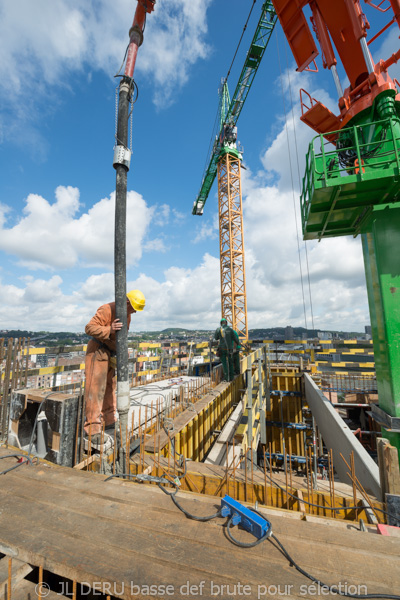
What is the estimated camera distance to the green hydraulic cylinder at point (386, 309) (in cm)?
489

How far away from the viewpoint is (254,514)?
70.0 inches

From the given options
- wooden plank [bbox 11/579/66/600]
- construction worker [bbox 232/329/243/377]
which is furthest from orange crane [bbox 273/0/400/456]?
wooden plank [bbox 11/579/66/600]

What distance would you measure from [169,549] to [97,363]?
291cm

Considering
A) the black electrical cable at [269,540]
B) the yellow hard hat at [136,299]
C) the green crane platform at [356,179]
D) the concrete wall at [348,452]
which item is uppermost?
the green crane platform at [356,179]

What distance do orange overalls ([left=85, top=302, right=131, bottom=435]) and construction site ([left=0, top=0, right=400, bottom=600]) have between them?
2 centimetres

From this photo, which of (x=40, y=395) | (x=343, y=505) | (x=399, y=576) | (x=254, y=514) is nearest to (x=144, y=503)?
(x=254, y=514)

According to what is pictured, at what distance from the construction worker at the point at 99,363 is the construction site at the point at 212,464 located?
22mm

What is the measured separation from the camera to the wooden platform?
1.34 meters

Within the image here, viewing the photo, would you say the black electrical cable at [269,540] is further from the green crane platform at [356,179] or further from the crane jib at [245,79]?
the crane jib at [245,79]

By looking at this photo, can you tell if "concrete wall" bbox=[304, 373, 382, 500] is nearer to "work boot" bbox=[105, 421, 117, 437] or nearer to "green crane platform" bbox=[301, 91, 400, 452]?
"green crane platform" bbox=[301, 91, 400, 452]

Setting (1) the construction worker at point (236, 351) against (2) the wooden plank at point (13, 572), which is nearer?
(2) the wooden plank at point (13, 572)

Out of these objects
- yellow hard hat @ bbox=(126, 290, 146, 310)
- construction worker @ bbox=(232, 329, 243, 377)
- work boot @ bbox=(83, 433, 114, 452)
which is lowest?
work boot @ bbox=(83, 433, 114, 452)

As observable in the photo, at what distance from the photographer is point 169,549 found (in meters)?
1.55

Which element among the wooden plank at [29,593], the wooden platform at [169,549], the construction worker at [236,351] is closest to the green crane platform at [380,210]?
the construction worker at [236,351]
